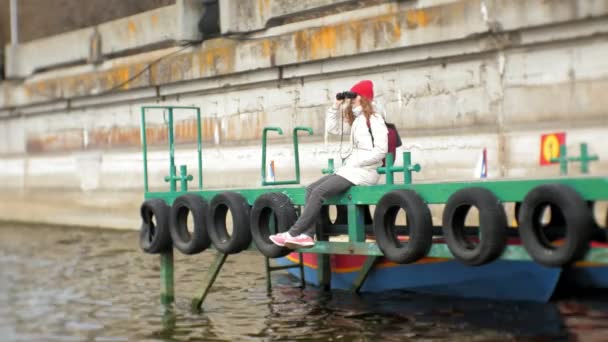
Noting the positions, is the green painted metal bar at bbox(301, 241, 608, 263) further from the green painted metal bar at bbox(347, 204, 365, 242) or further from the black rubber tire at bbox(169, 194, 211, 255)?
the black rubber tire at bbox(169, 194, 211, 255)

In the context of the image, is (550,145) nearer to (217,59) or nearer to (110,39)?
(217,59)

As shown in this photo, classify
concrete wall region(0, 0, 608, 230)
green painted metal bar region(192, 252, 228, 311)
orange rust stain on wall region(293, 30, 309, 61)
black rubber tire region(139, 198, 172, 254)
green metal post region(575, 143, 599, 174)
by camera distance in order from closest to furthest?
green metal post region(575, 143, 599, 174) → green painted metal bar region(192, 252, 228, 311) → black rubber tire region(139, 198, 172, 254) → concrete wall region(0, 0, 608, 230) → orange rust stain on wall region(293, 30, 309, 61)

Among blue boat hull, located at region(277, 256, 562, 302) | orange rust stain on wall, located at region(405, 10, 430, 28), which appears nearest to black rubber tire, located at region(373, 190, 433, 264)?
blue boat hull, located at region(277, 256, 562, 302)

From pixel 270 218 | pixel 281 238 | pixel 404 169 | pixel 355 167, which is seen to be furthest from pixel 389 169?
pixel 270 218

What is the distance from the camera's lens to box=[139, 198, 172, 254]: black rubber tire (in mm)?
10766

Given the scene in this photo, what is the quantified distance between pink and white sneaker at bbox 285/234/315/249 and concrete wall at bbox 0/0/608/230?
13.1 feet

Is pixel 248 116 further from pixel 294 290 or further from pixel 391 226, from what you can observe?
pixel 391 226

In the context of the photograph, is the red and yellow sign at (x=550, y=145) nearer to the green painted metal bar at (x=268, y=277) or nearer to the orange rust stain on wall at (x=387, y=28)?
the orange rust stain on wall at (x=387, y=28)

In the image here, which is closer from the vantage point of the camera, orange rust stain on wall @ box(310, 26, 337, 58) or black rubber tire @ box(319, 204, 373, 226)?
black rubber tire @ box(319, 204, 373, 226)

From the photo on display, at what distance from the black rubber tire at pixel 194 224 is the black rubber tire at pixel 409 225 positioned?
2.40 meters

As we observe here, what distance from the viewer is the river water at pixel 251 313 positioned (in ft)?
29.0

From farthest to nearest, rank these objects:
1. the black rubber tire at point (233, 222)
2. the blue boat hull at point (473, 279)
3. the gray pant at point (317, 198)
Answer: the black rubber tire at point (233, 222) → the blue boat hull at point (473, 279) → the gray pant at point (317, 198)

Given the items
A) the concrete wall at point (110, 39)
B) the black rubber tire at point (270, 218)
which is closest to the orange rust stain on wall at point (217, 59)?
the concrete wall at point (110, 39)

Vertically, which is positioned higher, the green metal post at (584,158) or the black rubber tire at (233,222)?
the green metal post at (584,158)
